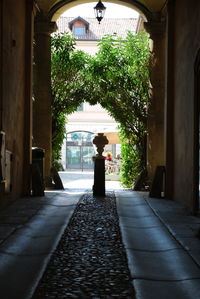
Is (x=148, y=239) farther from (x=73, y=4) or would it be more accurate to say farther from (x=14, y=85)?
(x=73, y=4)

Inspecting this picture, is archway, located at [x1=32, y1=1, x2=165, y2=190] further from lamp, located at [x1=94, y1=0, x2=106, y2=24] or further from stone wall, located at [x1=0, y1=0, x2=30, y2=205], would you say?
stone wall, located at [x1=0, y1=0, x2=30, y2=205]

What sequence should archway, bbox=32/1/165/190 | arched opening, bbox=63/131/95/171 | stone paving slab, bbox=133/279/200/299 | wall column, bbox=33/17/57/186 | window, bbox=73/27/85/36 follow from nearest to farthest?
stone paving slab, bbox=133/279/200/299 → archway, bbox=32/1/165/190 → wall column, bbox=33/17/57/186 → arched opening, bbox=63/131/95/171 → window, bbox=73/27/85/36

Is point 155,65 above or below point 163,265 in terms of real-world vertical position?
above

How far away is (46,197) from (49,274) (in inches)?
223

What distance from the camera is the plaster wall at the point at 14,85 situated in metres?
7.67

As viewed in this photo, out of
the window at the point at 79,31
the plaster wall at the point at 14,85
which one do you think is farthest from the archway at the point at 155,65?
the window at the point at 79,31

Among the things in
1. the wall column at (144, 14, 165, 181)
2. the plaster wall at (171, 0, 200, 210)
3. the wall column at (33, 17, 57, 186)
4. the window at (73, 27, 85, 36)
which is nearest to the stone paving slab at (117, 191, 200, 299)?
the plaster wall at (171, 0, 200, 210)

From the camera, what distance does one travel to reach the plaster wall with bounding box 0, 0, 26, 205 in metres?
7.67

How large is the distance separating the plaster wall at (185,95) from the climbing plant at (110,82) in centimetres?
356

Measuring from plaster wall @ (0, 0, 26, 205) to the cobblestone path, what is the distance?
2.14 meters

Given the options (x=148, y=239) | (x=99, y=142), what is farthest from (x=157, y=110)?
(x=148, y=239)

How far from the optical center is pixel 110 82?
13.1 m

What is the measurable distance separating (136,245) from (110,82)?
8695 mm

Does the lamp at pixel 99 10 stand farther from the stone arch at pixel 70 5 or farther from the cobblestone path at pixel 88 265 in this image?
the cobblestone path at pixel 88 265
